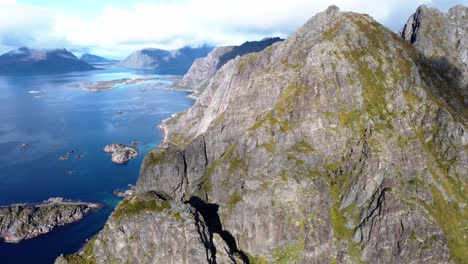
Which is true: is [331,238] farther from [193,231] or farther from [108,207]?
[108,207]

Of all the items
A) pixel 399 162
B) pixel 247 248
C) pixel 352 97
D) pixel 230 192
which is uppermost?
pixel 352 97

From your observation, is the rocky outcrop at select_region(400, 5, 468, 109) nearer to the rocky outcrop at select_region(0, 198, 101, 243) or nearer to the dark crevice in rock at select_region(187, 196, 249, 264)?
the dark crevice in rock at select_region(187, 196, 249, 264)

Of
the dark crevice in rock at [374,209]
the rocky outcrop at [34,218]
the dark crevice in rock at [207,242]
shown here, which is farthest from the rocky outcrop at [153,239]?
the rocky outcrop at [34,218]

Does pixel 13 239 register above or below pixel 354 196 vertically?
below

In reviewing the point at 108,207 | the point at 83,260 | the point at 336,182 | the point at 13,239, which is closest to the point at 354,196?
the point at 336,182

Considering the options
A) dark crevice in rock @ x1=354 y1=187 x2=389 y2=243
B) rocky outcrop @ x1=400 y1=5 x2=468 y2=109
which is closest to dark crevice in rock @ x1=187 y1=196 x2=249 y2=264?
dark crevice in rock @ x1=354 y1=187 x2=389 y2=243

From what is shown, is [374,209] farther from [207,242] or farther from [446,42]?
[446,42]

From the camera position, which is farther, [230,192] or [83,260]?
[230,192]
